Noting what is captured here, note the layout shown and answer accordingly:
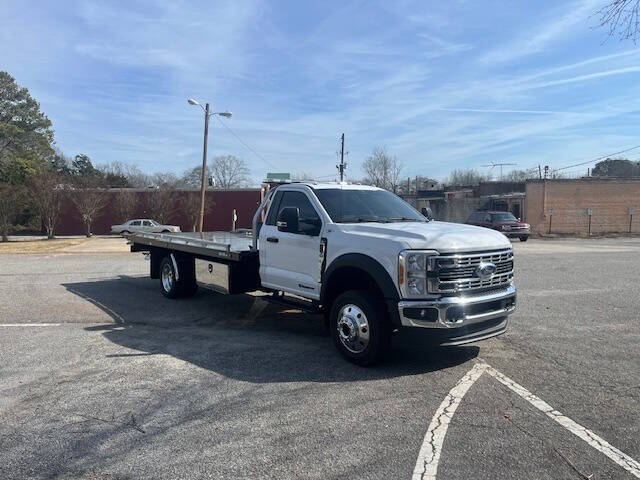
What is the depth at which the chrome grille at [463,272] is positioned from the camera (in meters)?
5.11

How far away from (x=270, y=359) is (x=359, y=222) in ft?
6.55

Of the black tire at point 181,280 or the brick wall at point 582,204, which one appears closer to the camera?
the black tire at point 181,280

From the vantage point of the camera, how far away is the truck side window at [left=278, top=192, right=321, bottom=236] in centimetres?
637

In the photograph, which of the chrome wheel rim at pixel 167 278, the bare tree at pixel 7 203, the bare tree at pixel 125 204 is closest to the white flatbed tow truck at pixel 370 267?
the chrome wheel rim at pixel 167 278

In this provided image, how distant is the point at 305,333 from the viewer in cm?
719

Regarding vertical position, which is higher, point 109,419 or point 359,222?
point 359,222

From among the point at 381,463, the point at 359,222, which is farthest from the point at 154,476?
the point at 359,222

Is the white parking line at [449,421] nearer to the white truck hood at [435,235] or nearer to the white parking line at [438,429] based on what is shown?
the white parking line at [438,429]

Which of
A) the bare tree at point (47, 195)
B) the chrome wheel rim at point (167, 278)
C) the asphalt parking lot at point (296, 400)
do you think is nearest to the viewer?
the asphalt parking lot at point (296, 400)

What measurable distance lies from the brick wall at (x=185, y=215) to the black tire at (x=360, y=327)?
3825 centimetres

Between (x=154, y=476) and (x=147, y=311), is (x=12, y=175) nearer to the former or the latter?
(x=147, y=311)

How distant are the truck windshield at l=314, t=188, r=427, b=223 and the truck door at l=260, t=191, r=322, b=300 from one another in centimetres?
24

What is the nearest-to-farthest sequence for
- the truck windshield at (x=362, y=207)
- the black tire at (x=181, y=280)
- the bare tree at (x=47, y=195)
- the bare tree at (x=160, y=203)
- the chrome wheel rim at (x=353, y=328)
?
1. the chrome wheel rim at (x=353, y=328)
2. the truck windshield at (x=362, y=207)
3. the black tire at (x=181, y=280)
4. the bare tree at (x=47, y=195)
5. the bare tree at (x=160, y=203)

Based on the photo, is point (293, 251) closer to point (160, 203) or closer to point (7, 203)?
point (7, 203)
